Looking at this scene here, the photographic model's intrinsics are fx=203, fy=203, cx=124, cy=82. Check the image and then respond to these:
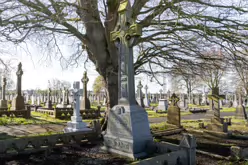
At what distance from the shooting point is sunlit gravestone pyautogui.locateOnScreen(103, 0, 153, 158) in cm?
550

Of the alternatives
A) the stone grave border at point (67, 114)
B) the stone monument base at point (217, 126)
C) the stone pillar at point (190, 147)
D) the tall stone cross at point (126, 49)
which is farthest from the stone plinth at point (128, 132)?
the stone grave border at point (67, 114)

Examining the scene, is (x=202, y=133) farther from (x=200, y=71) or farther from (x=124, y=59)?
(x=124, y=59)

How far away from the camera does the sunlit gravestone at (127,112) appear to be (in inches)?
216

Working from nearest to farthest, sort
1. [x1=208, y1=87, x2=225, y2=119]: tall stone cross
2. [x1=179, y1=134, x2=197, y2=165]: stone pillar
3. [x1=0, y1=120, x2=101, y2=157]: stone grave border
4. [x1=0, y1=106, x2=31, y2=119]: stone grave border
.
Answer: [x1=179, y1=134, x2=197, y2=165]: stone pillar, [x1=0, y1=120, x2=101, y2=157]: stone grave border, [x1=208, y1=87, x2=225, y2=119]: tall stone cross, [x1=0, y1=106, x2=31, y2=119]: stone grave border

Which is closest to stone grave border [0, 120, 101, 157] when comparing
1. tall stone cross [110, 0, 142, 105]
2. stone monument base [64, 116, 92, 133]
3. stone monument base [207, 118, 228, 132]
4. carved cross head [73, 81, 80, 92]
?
tall stone cross [110, 0, 142, 105]

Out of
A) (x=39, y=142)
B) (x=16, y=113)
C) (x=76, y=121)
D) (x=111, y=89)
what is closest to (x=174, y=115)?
(x=111, y=89)

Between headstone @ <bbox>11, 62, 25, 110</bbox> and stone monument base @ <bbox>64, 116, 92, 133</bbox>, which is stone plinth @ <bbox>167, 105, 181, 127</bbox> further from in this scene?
headstone @ <bbox>11, 62, 25, 110</bbox>

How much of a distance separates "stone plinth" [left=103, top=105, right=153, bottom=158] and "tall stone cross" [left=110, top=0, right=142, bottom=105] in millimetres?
326

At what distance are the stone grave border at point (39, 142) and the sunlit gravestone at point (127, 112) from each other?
1482 millimetres

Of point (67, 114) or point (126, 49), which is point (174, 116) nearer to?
point (126, 49)

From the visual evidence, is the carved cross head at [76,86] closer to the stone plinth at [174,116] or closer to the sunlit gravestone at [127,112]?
the sunlit gravestone at [127,112]

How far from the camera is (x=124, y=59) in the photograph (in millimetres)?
6156

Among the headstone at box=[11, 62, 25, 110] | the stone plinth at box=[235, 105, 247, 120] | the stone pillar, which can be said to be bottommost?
the stone plinth at box=[235, 105, 247, 120]

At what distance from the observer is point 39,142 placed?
6.18 m
